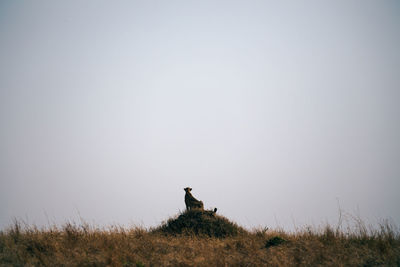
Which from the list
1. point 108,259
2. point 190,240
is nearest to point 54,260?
point 108,259

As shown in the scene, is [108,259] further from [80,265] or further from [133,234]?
[133,234]

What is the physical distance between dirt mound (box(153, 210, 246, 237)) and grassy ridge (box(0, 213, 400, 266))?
31.2 inches

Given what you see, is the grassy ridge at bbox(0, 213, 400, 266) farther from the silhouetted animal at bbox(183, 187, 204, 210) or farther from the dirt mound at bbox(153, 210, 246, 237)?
the silhouetted animal at bbox(183, 187, 204, 210)

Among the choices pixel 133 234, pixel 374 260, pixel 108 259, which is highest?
pixel 133 234

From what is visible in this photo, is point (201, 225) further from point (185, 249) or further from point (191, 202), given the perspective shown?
point (185, 249)

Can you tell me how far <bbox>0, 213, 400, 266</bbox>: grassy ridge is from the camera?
969 centimetres

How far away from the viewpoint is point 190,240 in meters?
12.7

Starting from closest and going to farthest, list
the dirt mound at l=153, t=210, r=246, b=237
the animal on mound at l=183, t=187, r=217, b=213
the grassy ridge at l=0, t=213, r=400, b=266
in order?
the grassy ridge at l=0, t=213, r=400, b=266 < the dirt mound at l=153, t=210, r=246, b=237 < the animal on mound at l=183, t=187, r=217, b=213

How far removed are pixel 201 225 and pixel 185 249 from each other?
348cm

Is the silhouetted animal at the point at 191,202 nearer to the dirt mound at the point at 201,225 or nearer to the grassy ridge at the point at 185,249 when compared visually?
the dirt mound at the point at 201,225

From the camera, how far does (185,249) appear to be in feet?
37.1

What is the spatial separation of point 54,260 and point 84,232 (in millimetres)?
2657

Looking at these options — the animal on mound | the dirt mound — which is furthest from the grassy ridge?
the animal on mound

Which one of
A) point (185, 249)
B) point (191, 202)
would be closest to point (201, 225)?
point (191, 202)
